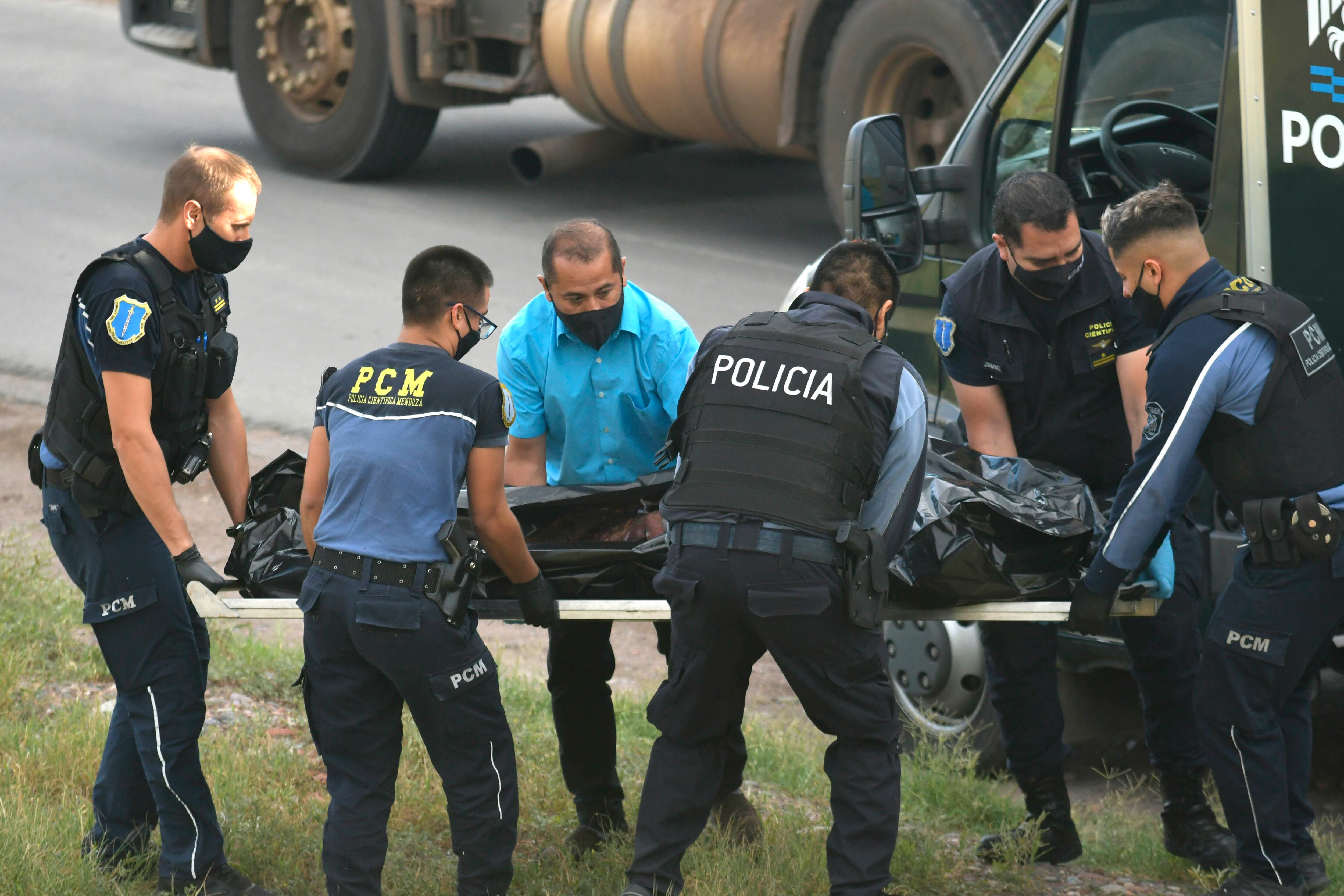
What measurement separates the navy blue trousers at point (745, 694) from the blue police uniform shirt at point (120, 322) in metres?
1.27

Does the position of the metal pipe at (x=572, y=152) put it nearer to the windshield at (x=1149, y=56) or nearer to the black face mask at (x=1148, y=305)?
the windshield at (x=1149, y=56)

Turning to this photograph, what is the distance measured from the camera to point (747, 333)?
3.49m

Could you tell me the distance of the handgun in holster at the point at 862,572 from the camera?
3.33 metres

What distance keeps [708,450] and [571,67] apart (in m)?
6.98

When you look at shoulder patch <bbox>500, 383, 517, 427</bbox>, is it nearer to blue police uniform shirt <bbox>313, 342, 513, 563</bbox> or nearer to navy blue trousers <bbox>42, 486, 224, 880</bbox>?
blue police uniform shirt <bbox>313, 342, 513, 563</bbox>

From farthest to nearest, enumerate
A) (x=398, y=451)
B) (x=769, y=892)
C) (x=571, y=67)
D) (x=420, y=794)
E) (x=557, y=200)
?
(x=557, y=200), (x=571, y=67), (x=420, y=794), (x=769, y=892), (x=398, y=451)

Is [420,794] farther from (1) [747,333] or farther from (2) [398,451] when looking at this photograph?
(1) [747,333]

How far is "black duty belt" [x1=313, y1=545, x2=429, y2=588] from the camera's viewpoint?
11.1 feet

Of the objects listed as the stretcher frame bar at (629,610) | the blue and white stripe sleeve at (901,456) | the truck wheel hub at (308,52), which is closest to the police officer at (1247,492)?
the stretcher frame bar at (629,610)

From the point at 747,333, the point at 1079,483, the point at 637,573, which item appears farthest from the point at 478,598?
the point at 1079,483

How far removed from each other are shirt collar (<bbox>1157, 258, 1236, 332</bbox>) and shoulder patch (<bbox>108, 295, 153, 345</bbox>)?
2.38 meters

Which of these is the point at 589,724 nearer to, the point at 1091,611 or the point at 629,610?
the point at 629,610

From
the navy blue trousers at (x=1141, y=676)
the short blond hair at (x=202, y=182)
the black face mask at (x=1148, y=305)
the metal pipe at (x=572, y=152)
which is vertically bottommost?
the navy blue trousers at (x=1141, y=676)

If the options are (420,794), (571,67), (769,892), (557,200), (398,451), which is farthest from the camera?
(557,200)
